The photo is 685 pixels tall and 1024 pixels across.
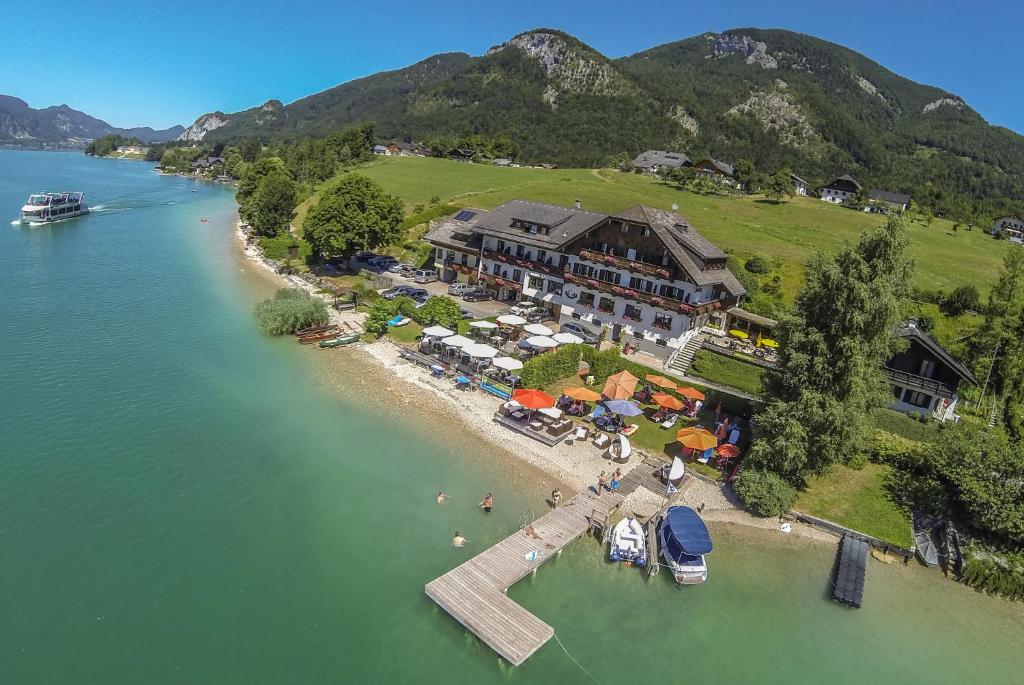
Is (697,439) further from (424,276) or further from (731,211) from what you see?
(731,211)

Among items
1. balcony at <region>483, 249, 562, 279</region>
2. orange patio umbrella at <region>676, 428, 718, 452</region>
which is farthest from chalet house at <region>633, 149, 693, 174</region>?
orange patio umbrella at <region>676, 428, 718, 452</region>

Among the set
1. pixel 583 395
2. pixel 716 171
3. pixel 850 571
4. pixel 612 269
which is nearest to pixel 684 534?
pixel 850 571

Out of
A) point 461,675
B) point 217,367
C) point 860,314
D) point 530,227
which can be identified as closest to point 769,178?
point 530,227

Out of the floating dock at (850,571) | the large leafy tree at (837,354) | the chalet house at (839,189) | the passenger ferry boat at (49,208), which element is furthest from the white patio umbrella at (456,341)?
the chalet house at (839,189)

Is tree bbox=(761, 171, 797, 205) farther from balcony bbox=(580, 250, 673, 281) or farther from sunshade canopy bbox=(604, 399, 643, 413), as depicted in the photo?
sunshade canopy bbox=(604, 399, 643, 413)

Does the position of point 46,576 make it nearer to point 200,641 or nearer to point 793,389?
point 200,641

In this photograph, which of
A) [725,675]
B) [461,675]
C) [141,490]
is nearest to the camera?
[461,675]
